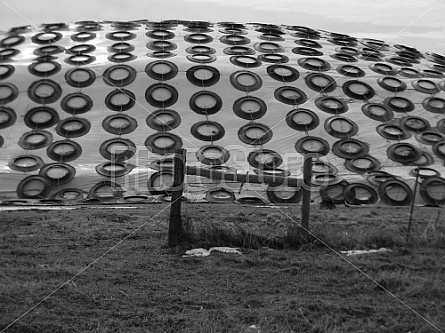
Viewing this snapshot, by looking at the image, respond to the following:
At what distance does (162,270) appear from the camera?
7090mm

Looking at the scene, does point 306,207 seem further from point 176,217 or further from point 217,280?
point 217,280

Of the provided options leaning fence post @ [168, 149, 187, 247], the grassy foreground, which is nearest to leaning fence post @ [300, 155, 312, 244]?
the grassy foreground

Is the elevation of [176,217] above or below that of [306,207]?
below

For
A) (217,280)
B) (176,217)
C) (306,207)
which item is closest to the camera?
(217,280)

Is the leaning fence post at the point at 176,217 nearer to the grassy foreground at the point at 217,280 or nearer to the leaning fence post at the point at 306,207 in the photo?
the grassy foreground at the point at 217,280

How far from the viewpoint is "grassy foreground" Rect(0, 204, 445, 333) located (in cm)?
539

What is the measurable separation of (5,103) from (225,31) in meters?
9.54

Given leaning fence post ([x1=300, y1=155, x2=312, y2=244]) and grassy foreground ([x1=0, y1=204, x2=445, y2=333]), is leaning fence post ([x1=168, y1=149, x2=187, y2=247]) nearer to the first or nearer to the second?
grassy foreground ([x1=0, y1=204, x2=445, y2=333])

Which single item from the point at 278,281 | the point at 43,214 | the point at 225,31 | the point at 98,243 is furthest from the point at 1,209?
the point at 225,31

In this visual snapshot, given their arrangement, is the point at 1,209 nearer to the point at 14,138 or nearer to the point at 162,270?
the point at 14,138

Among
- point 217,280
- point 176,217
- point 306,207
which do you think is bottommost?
point 217,280

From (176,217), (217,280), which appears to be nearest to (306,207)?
(176,217)

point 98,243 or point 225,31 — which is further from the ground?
point 225,31

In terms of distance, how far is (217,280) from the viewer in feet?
22.0
